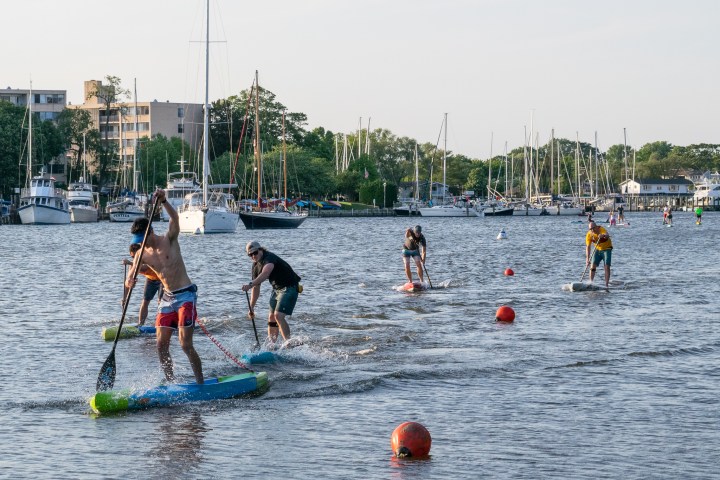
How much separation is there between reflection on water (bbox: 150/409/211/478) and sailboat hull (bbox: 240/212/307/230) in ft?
237

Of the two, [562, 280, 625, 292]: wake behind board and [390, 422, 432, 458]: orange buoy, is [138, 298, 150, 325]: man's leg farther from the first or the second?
[562, 280, 625, 292]: wake behind board

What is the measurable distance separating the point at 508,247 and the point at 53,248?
25.3 meters

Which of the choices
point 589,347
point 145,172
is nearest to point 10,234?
point 145,172

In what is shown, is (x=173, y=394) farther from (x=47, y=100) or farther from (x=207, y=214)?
(x=47, y=100)

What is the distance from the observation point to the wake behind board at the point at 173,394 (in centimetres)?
1466

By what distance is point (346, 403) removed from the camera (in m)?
15.4

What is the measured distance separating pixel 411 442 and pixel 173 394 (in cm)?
403

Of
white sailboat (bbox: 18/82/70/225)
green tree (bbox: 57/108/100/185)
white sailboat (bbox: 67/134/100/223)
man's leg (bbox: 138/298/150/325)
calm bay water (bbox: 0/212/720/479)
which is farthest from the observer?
green tree (bbox: 57/108/100/185)

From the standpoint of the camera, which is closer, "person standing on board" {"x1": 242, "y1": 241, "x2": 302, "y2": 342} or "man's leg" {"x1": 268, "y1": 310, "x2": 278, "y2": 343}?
"person standing on board" {"x1": 242, "y1": 241, "x2": 302, "y2": 342}

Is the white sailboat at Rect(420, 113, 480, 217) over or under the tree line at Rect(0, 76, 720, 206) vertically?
under

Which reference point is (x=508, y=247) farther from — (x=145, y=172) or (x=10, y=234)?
(x=145, y=172)

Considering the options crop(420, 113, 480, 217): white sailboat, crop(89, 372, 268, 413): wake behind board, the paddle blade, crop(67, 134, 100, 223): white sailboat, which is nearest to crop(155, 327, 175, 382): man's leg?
crop(89, 372, 268, 413): wake behind board

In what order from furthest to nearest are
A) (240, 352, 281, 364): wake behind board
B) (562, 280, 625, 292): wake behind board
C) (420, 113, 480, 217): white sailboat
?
(420, 113, 480, 217): white sailboat
(562, 280, 625, 292): wake behind board
(240, 352, 281, 364): wake behind board

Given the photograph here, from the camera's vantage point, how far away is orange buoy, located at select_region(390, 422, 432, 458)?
12305mm
